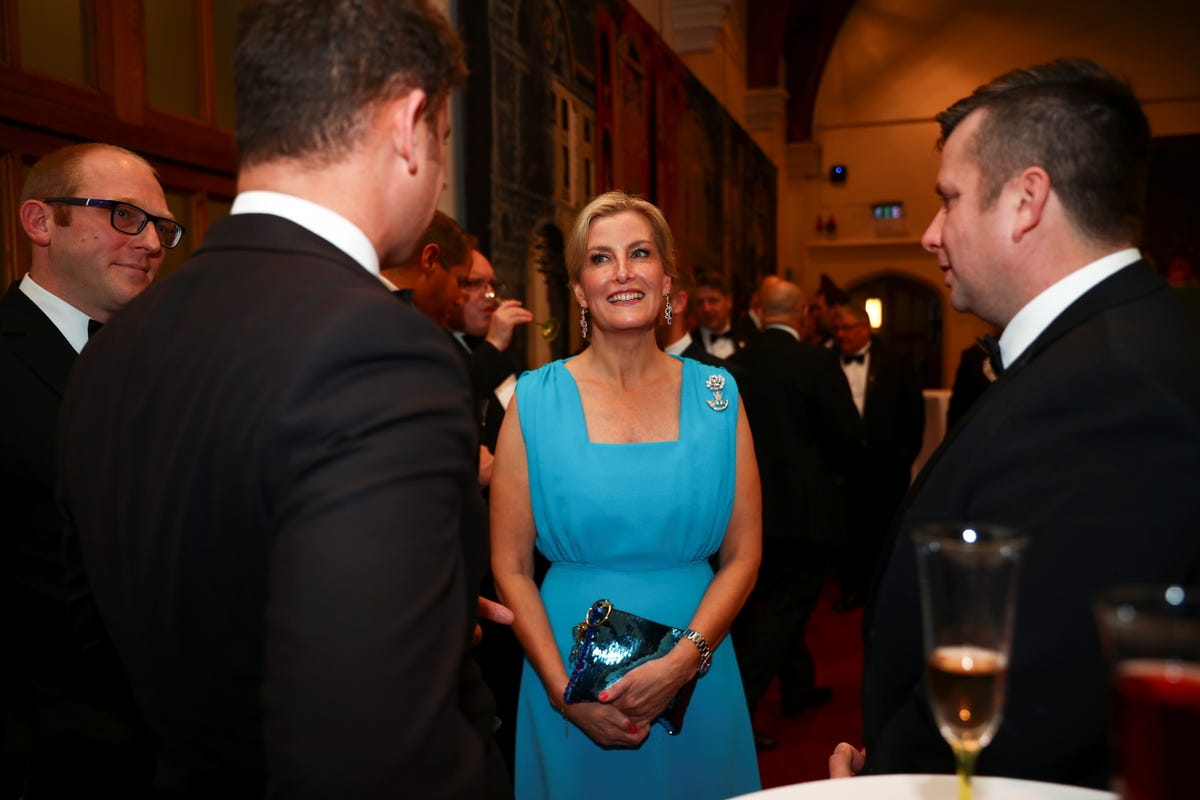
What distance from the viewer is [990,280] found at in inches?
64.9

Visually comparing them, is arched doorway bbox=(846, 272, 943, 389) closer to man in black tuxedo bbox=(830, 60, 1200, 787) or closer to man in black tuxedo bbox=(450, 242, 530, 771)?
man in black tuxedo bbox=(450, 242, 530, 771)

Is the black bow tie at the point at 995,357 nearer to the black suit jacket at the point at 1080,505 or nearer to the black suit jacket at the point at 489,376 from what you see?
the black suit jacket at the point at 1080,505

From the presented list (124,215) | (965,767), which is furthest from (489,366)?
(965,767)

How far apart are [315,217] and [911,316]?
667 inches

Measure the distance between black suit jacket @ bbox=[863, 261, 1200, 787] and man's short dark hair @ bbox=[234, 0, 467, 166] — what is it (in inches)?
38.7

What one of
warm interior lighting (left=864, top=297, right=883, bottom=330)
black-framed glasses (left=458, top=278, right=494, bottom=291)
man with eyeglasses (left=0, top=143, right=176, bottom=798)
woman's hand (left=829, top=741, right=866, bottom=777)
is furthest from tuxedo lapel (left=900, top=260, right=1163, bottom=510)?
warm interior lighting (left=864, top=297, right=883, bottom=330)

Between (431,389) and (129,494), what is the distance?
43 cm

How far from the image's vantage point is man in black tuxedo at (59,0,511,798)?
1.01 meters

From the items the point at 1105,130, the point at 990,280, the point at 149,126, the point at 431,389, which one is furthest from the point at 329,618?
the point at 149,126

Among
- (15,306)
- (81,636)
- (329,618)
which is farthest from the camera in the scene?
(15,306)

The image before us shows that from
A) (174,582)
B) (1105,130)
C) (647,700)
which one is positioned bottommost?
(647,700)

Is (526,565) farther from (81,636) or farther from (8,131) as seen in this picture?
(8,131)

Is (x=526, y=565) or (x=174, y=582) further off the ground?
(x=174, y=582)

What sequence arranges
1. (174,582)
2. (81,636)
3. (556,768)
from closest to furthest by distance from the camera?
(174,582), (81,636), (556,768)
